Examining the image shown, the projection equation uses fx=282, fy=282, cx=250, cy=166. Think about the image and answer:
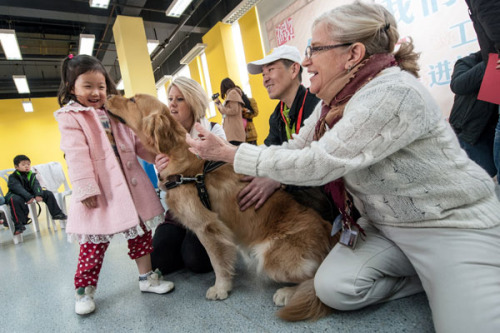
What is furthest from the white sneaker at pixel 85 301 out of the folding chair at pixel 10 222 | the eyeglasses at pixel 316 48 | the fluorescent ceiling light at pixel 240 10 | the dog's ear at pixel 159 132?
the fluorescent ceiling light at pixel 240 10

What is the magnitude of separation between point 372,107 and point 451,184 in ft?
1.47

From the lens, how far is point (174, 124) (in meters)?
1.88

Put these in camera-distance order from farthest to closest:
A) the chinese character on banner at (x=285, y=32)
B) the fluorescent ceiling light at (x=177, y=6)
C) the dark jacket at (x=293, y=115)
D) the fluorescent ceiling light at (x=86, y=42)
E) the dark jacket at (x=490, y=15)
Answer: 1. the fluorescent ceiling light at (x=86, y=42)
2. the fluorescent ceiling light at (x=177, y=6)
3. the chinese character on banner at (x=285, y=32)
4. the dark jacket at (x=293, y=115)
5. the dark jacket at (x=490, y=15)

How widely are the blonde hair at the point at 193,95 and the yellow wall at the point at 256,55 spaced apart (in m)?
4.81

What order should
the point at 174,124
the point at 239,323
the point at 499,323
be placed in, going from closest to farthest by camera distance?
1. the point at 499,323
2. the point at 239,323
3. the point at 174,124

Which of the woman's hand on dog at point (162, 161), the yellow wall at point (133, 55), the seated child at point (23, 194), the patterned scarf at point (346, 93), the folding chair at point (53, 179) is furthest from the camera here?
the yellow wall at point (133, 55)

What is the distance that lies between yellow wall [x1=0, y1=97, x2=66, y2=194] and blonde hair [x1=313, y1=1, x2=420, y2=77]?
50.6 feet

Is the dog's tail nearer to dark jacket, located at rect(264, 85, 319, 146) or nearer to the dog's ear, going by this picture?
the dog's ear

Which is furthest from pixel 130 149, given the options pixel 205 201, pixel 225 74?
pixel 225 74

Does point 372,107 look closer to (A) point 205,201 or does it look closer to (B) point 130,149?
(A) point 205,201

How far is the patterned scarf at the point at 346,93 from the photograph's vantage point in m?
1.20

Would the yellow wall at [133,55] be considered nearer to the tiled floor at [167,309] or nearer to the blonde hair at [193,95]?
the blonde hair at [193,95]

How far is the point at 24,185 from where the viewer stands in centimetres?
565

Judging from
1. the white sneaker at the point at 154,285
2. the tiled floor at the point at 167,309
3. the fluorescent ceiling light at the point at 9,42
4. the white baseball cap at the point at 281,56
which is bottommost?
the tiled floor at the point at 167,309
